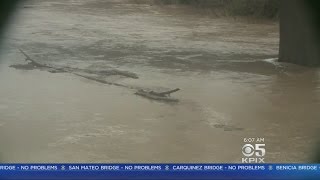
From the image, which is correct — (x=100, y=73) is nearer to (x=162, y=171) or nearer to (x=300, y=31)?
(x=162, y=171)

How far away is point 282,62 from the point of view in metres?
3.08

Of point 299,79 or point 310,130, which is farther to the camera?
point 299,79

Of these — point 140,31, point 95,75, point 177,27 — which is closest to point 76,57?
point 95,75

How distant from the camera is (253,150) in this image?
2.65 m

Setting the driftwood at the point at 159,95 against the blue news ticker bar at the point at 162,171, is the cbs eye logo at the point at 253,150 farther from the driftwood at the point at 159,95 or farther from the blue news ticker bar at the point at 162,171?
the driftwood at the point at 159,95

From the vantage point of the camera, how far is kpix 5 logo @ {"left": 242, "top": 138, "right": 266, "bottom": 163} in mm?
2623

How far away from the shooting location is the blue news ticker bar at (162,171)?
2.59 metres

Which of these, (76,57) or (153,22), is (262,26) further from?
(76,57)

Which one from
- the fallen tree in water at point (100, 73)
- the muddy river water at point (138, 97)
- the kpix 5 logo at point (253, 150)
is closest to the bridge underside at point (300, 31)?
the muddy river water at point (138, 97)

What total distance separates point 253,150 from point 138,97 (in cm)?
65

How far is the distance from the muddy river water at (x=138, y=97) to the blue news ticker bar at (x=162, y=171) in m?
0.05

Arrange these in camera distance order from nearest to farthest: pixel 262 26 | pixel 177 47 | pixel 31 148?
pixel 31 148 < pixel 177 47 < pixel 262 26

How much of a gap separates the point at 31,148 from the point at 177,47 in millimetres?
894

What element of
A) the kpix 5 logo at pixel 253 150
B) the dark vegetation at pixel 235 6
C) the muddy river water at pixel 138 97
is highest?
the dark vegetation at pixel 235 6
